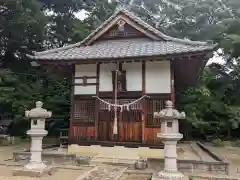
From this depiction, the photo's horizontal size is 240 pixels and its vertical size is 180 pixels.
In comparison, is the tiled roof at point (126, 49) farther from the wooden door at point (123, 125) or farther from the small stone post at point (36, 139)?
the small stone post at point (36, 139)

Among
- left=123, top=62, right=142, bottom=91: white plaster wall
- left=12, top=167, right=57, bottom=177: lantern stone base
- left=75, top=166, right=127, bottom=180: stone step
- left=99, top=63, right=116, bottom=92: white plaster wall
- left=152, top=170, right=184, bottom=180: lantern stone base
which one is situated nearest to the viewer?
left=152, top=170, right=184, bottom=180: lantern stone base

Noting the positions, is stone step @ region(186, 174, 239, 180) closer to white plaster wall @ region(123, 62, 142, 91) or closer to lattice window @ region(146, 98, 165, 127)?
lattice window @ region(146, 98, 165, 127)

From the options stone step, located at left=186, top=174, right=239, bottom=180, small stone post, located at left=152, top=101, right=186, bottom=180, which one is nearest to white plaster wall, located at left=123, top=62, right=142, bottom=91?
small stone post, located at left=152, top=101, right=186, bottom=180

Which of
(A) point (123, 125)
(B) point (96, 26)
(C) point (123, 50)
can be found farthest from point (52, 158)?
(B) point (96, 26)

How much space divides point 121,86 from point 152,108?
64.4 inches

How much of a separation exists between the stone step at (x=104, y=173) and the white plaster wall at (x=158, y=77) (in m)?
3.59

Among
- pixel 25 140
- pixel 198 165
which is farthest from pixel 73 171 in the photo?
pixel 25 140

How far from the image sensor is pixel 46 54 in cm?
1176

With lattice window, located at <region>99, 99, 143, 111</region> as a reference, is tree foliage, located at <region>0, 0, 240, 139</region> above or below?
above

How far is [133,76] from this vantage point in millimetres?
11117

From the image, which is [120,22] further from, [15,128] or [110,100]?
[15,128]

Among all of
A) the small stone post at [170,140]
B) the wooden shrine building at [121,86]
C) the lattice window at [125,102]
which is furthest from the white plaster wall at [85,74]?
the small stone post at [170,140]

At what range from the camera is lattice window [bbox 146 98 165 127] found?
1043 cm

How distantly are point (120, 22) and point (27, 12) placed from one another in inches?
402
